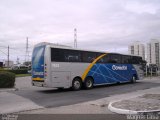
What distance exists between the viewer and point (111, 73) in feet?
69.2

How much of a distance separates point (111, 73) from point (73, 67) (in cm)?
505

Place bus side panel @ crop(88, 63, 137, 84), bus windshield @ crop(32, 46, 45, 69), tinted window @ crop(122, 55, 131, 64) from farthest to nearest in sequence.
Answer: tinted window @ crop(122, 55, 131, 64), bus side panel @ crop(88, 63, 137, 84), bus windshield @ crop(32, 46, 45, 69)

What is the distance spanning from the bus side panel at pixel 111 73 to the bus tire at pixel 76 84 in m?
1.21

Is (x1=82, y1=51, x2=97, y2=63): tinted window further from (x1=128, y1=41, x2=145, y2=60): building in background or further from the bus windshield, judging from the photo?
(x1=128, y1=41, x2=145, y2=60): building in background

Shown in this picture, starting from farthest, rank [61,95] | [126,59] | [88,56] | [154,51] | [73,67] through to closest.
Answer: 1. [154,51]
2. [126,59]
3. [88,56]
4. [73,67]
5. [61,95]

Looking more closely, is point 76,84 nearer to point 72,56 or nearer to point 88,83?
point 88,83

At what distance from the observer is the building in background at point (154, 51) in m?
70.2

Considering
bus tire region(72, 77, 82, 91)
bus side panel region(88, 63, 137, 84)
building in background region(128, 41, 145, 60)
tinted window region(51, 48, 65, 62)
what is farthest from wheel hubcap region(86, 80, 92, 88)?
building in background region(128, 41, 145, 60)

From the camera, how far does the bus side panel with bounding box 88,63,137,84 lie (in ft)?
63.5

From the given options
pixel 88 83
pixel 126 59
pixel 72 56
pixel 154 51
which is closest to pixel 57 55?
pixel 72 56

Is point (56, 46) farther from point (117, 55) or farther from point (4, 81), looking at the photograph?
point (117, 55)

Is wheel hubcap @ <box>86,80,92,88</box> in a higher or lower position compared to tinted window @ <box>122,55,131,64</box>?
lower

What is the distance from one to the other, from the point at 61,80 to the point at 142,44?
Answer: 64973mm

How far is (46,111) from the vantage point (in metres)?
9.43
